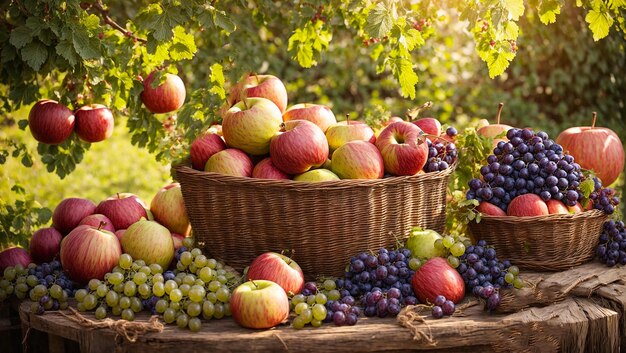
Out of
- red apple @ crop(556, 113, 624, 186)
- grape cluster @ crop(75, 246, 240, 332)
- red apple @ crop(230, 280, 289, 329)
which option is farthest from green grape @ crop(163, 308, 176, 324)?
red apple @ crop(556, 113, 624, 186)

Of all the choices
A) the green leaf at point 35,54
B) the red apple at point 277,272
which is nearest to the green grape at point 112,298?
the red apple at point 277,272

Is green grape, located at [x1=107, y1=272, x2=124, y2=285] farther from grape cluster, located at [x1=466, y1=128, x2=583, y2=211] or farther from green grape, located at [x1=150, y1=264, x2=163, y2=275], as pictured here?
grape cluster, located at [x1=466, y1=128, x2=583, y2=211]

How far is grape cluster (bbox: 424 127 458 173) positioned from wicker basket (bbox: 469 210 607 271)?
263 mm

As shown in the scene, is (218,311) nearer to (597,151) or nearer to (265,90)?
(265,90)

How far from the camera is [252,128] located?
285 centimetres

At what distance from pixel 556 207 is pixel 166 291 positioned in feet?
4.90

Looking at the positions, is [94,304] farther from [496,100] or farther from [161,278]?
[496,100]

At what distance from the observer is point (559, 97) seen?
24.4 ft

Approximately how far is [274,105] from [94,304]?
3.40 feet

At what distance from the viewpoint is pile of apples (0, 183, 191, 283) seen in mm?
2719

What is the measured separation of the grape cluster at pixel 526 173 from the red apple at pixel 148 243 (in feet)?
3.95

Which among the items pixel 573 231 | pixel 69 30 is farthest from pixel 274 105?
pixel 573 231

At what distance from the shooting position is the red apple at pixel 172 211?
3135 millimetres

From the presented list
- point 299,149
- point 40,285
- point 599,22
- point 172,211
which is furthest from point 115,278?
point 599,22
